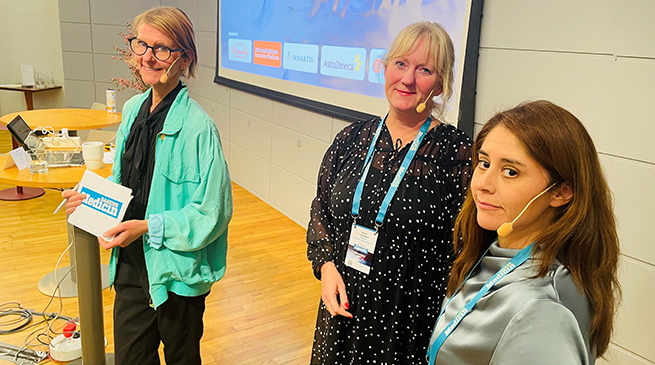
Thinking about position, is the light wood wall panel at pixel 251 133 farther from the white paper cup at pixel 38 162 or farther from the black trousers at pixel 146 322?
the black trousers at pixel 146 322

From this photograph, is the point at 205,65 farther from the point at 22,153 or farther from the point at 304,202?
the point at 22,153

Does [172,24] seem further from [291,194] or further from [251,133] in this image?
[251,133]

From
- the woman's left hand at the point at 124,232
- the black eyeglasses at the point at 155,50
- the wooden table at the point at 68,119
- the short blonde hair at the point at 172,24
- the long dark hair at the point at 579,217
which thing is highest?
the short blonde hair at the point at 172,24

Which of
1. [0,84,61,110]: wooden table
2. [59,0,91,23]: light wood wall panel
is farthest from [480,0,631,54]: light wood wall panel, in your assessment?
[0,84,61,110]: wooden table

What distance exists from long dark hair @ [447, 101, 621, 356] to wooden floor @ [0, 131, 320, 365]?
191 cm

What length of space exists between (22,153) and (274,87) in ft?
8.12

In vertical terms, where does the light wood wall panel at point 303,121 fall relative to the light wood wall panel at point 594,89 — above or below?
below

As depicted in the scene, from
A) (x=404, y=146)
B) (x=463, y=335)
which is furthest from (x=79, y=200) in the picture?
(x=463, y=335)

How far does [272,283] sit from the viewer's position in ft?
11.0

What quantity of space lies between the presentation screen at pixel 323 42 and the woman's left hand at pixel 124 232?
169 centimetres

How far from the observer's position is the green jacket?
1.64 metres

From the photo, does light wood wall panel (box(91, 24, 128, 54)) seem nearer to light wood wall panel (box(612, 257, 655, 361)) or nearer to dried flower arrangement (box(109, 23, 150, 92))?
dried flower arrangement (box(109, 23, 150, 92))

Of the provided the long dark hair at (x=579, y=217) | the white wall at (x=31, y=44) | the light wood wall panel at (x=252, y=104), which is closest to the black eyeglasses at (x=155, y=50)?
the long dark hair at (x=579, y=217)

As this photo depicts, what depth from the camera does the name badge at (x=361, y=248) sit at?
1.46 m
